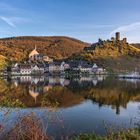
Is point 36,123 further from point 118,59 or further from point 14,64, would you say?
point 118,59

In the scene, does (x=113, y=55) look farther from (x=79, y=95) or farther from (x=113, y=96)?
(x=113, y=96)

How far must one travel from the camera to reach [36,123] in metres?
11.4

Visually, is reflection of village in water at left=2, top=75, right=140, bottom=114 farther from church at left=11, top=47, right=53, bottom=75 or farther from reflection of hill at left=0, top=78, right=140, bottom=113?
church at left=11, top=47, right=53, bottom=75

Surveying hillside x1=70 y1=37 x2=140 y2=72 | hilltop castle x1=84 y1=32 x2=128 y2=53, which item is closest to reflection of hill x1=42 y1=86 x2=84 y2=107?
hillside x1=70 y1=37 x2=140 y2=72

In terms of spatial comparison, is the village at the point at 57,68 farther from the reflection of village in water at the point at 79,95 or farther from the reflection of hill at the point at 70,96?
the reflection of hill at the point at 70,96

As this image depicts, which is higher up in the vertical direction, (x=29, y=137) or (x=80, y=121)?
(x=29, y=137)

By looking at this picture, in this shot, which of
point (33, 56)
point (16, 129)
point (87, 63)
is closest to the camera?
point (16, 129)

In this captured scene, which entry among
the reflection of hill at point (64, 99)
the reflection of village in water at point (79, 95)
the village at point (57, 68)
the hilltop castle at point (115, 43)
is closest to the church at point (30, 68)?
the village at point (57, 68)

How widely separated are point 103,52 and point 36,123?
156m

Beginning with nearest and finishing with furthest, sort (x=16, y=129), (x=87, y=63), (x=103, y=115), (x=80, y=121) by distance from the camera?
(x=16, y=129) → (x=80, y=121) → (x=103, y=115) → (x=87, y=63)

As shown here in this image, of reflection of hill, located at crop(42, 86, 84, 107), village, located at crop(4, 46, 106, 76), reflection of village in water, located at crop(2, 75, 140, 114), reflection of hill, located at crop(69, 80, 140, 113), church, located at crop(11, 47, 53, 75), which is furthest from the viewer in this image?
village, located at crop(4, 46, 106, 76)

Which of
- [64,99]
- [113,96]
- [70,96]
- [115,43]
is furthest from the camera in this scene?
[115,43]

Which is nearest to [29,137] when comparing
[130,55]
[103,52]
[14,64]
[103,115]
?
[103,115]

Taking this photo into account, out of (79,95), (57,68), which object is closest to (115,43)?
(57,68)
